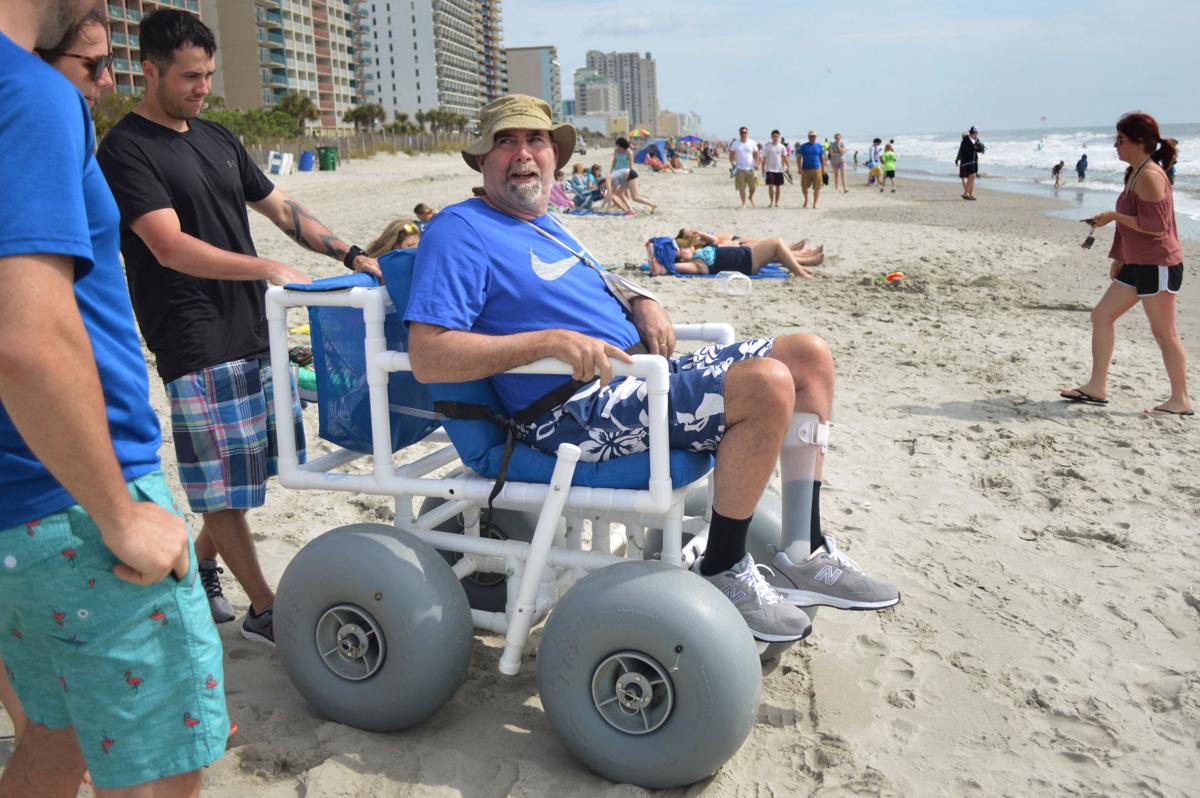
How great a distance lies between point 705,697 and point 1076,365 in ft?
18.6

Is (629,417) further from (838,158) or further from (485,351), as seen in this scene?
(838,158)

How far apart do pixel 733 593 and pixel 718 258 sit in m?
8.55

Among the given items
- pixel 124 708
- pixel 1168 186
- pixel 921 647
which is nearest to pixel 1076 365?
pixel 1168 186

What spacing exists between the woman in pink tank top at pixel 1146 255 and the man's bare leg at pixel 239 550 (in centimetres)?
500

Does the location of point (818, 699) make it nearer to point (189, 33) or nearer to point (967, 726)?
point (967, 726)

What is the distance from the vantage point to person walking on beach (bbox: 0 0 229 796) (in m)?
1.31

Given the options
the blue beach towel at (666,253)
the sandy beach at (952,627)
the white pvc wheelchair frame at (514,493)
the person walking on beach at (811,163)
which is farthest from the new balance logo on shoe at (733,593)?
the person walking on beach at (811,163)

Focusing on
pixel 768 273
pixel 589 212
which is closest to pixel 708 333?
pixel 768 273

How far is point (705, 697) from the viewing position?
2301 millimetres

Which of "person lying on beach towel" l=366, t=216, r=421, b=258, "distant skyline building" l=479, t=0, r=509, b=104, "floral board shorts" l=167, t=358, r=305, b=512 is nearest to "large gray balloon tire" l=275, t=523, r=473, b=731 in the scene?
"floral board shorts" l=167, t=358, r=305, b=512

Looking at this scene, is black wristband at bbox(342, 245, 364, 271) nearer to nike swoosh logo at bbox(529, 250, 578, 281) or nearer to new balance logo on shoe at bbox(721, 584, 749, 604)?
nike swoosh logo at bbox(529, 250, 578, 281)

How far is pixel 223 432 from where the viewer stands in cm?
299

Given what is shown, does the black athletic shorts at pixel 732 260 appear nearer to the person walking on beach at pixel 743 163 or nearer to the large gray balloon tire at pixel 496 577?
the large gray balloon tire at pixel 496 577

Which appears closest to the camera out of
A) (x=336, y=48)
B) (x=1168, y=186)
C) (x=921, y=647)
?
(x=921, y=647)
